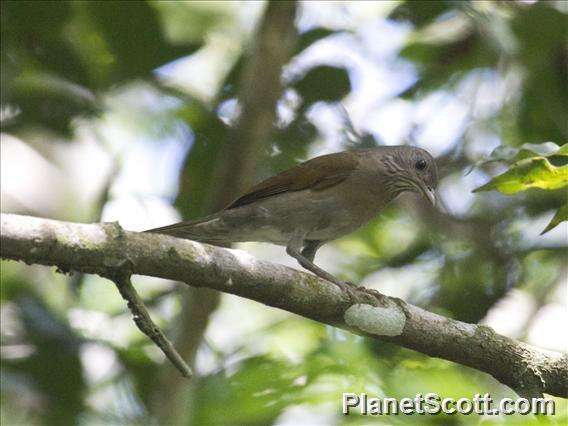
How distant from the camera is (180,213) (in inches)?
231

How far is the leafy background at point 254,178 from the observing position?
4.77 m

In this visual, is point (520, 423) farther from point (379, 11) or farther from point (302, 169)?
point (379, 11)

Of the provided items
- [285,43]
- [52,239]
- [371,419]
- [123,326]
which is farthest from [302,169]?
[52,239]

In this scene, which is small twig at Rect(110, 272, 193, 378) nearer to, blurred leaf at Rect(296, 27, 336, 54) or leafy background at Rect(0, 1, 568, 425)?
leafy background at Rect(0, 1, 568, 425)

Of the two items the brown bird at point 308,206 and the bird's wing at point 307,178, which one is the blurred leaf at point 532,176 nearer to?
the brown bird at point 308,206

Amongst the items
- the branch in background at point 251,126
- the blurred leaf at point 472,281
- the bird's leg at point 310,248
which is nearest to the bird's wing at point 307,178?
the branch in background at point 251,126

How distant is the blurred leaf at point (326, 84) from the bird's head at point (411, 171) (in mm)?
520

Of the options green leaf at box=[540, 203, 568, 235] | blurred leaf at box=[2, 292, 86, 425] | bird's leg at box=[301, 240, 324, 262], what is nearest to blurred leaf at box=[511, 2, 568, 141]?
bird's leg at box=[301, 240, 324, 262]

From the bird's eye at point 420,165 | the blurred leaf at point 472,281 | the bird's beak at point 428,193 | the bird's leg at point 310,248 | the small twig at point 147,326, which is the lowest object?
the blurred leaf at point 472,281

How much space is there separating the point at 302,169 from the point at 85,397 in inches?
71.3

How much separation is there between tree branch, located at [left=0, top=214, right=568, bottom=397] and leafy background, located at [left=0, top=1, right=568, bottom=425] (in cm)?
52

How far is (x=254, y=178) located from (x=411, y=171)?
1019 mm

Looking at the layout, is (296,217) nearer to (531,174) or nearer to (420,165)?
(420,165)

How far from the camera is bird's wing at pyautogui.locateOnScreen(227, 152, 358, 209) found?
525 centimetres
